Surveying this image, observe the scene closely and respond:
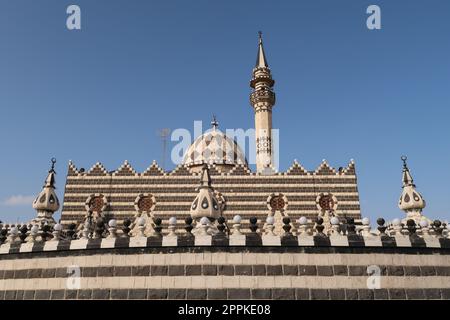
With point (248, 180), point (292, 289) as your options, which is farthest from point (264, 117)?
point (292, 289)

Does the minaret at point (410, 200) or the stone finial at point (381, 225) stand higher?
the minaret at point (410, 200)

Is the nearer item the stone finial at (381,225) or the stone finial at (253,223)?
the stone finial at (253,223)

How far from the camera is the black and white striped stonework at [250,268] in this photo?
31.5 ft

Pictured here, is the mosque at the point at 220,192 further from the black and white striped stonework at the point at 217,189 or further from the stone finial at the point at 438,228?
the stone finial at the point at 438,228

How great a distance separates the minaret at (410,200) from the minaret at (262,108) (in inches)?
424

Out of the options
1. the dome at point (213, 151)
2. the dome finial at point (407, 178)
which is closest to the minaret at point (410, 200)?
the dome finial at point (407, 178)

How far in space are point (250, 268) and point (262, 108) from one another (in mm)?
20853

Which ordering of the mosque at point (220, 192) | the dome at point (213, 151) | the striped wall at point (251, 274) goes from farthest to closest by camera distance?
the dome at point (213, 151) < the mosque at point (220, 192) < the striped wall at point (251, 274)

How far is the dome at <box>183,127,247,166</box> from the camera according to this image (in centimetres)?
2908

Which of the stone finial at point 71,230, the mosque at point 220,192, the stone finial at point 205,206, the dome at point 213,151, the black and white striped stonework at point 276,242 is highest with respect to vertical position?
the dome at point 213,151

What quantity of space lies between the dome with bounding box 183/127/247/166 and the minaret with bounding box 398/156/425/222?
512 inches

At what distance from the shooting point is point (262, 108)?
29172 mm
